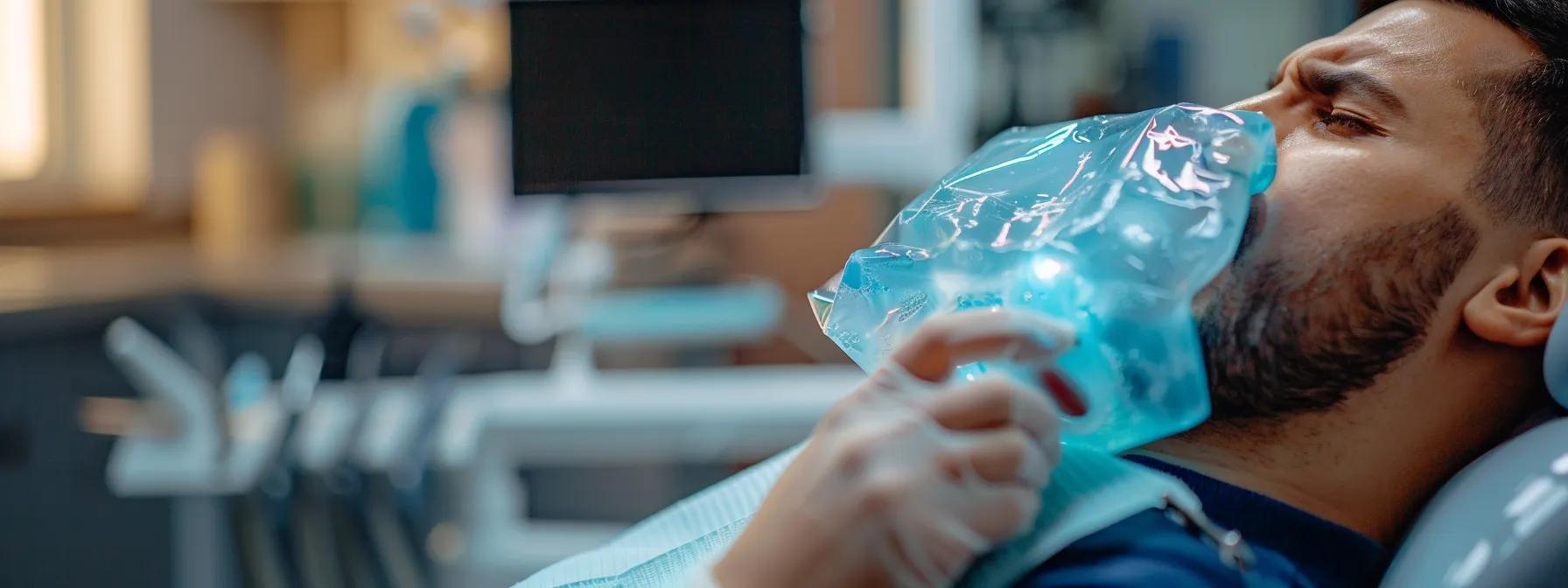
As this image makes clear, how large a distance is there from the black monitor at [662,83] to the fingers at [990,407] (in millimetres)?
1305

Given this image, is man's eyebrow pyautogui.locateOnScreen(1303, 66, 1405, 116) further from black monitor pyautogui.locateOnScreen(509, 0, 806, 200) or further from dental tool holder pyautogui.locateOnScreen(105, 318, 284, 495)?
dental tool holder pyautogui.locateOnScreen(105, 318, 284, 495)

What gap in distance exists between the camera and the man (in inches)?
31.8

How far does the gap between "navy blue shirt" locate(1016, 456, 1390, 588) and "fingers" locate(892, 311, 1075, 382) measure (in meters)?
0.11


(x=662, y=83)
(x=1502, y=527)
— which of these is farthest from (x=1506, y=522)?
(x=662, y=83)

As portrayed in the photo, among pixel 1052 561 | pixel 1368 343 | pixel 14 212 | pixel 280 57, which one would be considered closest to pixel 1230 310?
pixel 1368 343

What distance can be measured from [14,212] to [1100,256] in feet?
7.73

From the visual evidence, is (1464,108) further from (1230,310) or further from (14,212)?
(14,212)

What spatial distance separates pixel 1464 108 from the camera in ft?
2.81

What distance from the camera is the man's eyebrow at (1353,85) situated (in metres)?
0.86

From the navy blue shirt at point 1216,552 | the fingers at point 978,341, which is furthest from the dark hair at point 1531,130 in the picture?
the fingers at point 978,341

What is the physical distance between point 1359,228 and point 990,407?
1.11 ft

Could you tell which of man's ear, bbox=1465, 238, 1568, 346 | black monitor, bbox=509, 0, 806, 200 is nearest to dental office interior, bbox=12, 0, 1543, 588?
black monitor, bbox=509, 0, 806, 200

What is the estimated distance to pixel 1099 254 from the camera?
2.45 ft

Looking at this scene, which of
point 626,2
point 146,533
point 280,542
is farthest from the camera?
point 146,533
